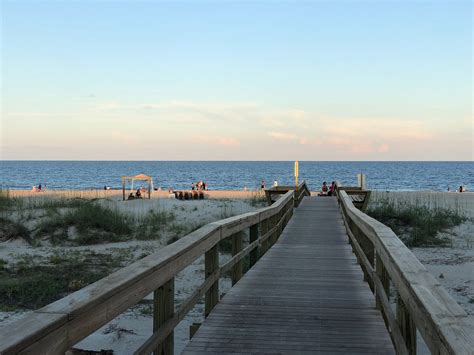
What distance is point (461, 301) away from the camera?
9.94 meters

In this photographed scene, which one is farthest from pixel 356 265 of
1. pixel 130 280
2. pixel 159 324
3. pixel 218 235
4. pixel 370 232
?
pixel 130 280

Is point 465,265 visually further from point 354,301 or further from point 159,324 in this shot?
point 159,324

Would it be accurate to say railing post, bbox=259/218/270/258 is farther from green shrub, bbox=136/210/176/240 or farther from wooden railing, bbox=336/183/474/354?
green shrub, bbox=136/210/176/240

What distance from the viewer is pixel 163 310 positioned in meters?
3.51

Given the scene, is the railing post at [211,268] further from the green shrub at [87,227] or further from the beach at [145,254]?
the green shrub at [87,227]

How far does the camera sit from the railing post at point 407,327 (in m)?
3.26

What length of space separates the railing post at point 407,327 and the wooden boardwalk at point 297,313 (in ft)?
2.43

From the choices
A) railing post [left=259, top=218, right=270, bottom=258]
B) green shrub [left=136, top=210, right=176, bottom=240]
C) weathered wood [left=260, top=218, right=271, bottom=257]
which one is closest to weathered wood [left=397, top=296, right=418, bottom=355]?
weathered wood [left=260, top=218, right=271, bottom=257]

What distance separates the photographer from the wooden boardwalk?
4.34m

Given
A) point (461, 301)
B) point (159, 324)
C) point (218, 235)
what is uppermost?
point (218, 235)

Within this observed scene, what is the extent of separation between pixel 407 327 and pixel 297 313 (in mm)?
2117

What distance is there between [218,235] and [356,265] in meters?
4.05

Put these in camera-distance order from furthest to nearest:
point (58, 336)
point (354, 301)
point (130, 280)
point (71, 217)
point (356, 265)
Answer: point (71, 217) < point (356, 265) < point (354, 301) < point (130, 280) < point (58, 336)

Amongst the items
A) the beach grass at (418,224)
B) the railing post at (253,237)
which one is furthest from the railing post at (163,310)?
the beach grass at (418,224)
